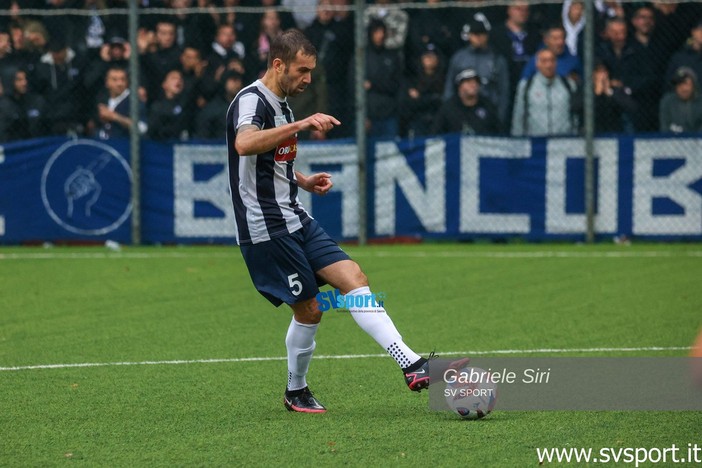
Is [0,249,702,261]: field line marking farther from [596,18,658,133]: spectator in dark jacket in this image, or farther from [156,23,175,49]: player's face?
[156,23,175,49]: player's face

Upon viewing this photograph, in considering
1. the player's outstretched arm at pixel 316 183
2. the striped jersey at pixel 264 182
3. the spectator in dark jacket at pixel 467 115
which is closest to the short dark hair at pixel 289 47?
the striped jersey at pixel 264 182

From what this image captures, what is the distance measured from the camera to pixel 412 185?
15578 millimetres

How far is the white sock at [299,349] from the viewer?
675 centimetres

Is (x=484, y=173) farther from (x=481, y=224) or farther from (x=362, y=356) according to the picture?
(x=362, y=356)

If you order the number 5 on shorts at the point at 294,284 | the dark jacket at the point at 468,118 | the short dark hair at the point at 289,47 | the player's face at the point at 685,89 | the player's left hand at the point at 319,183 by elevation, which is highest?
the short dark hair at the point at 289,47

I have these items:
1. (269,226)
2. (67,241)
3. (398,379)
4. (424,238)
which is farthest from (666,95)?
(269,226)

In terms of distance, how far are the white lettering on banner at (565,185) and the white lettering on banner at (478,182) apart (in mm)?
315

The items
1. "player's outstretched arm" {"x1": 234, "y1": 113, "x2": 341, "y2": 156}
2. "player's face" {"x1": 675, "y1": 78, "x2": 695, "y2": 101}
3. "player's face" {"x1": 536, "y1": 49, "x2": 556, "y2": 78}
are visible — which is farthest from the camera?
"player's face" {"x1": 536, "y1": 49, "x2": 556, "y2": 78}

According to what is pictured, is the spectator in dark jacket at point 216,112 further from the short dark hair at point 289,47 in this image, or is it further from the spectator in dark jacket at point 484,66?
the short dark hair at point 289,47

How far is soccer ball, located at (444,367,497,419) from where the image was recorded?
6379 mm

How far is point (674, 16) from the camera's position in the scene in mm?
15266

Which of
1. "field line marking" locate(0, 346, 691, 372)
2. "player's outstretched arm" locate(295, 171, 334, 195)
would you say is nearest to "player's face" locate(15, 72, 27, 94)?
"field line marking" locate(0, 346, 691, 372)

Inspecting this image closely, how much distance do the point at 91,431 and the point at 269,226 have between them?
1353mm

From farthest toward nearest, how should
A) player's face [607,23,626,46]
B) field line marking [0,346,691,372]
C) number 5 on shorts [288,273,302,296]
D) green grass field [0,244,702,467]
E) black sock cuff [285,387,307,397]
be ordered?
player's face [607,23,626,46], field line marking [0,346,691,372], black sock cuff [285,387,307,397], number 5 on shorts [288,273,302,296], green grass field [0,244,702,467]
